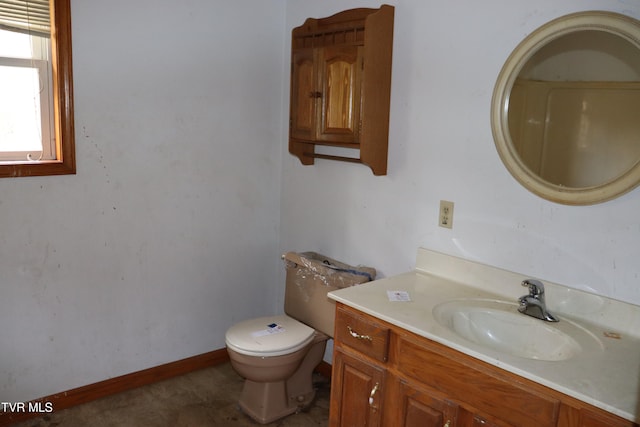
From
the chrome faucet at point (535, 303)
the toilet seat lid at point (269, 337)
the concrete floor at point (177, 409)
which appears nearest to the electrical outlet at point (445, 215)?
the chrome faucet at point (535, 303)

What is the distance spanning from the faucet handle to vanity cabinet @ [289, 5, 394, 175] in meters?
0.89

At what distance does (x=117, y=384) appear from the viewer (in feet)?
9.22

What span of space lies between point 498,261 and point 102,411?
2.02m

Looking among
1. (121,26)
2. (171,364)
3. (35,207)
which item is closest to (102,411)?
(171,364)

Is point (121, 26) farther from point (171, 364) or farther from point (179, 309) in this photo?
point (171, 364)

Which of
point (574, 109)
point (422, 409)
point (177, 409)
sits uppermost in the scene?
point (574, 109)

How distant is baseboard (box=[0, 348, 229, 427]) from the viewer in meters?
2.54

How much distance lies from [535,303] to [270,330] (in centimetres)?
128

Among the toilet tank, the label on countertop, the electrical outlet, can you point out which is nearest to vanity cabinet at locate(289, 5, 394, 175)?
the electrical outlet

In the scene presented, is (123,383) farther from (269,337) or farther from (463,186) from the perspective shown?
(463,186)

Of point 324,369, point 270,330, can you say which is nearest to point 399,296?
point 270,330

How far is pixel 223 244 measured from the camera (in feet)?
10.2

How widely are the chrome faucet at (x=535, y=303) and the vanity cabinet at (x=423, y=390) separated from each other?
16.0 inches

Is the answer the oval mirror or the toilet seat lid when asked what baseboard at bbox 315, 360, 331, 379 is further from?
the oval mirror
